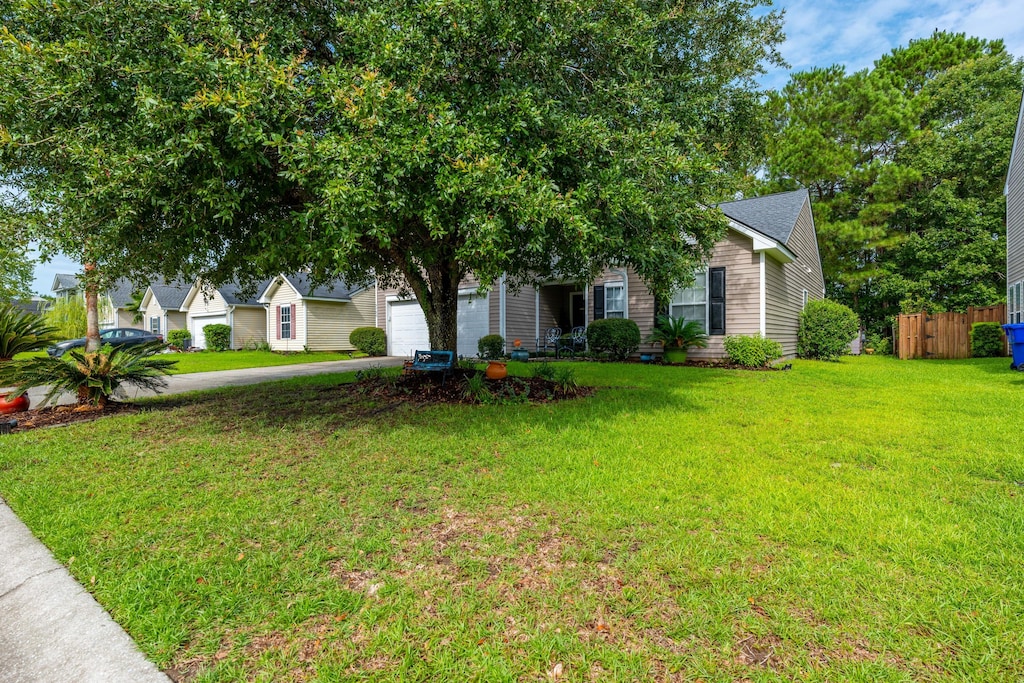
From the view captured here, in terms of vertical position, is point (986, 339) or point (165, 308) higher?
point (165, 308)

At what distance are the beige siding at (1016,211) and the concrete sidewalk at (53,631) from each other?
18867 mm

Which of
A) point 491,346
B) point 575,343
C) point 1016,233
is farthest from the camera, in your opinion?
point 491,346

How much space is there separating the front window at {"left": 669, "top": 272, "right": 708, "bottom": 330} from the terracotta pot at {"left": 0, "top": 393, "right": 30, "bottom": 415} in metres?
13.0

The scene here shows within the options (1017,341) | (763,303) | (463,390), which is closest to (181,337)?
(463,390)

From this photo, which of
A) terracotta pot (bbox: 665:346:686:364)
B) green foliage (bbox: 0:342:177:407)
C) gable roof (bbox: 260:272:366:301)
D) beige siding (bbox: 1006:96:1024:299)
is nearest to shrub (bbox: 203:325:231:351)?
gable roof (bbox: 260:272:366:301)

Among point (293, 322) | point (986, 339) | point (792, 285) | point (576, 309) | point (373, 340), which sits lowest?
point (986, 339)

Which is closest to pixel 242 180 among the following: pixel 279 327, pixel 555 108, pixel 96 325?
pixel 555 108

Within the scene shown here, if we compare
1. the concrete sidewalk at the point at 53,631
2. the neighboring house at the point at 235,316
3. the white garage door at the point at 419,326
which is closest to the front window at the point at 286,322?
the neighboring house at the point at 235,316

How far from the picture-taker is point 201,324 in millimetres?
27734

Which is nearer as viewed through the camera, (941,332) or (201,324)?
(941,332)

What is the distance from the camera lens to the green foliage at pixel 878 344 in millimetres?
20219

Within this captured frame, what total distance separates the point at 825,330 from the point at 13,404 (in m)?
18.4

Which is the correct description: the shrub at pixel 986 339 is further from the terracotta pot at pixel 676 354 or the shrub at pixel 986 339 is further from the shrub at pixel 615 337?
the shrub at pixel 615 337

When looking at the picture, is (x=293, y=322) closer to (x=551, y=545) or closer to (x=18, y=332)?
(x=18, y=332)
